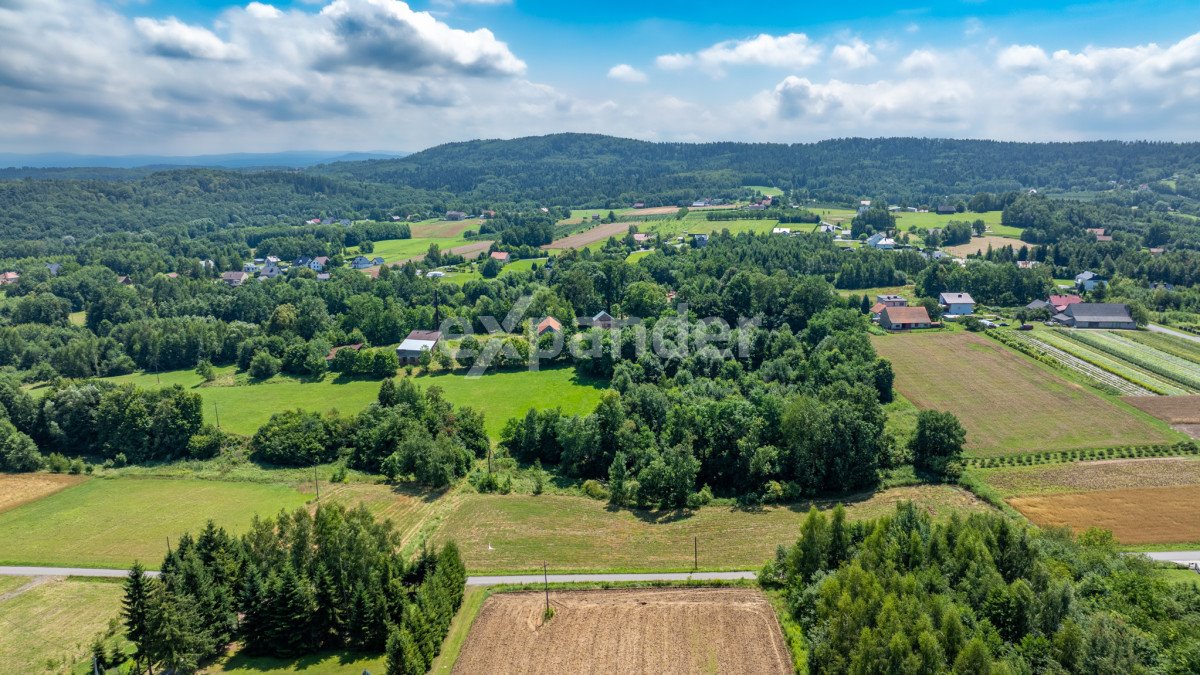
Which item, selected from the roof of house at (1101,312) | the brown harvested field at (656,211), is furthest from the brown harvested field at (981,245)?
the brown harvested field at (656,211)

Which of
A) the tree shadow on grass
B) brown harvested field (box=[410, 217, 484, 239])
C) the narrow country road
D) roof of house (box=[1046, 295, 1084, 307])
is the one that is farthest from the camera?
brown harvested field (box=[410, 217, 484, 239])

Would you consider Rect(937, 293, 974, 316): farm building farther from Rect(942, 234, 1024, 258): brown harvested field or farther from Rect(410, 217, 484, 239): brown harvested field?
Rect(410, 217, 484, 239): brown harvested field

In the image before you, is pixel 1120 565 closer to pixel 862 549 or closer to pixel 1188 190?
pixel 862 549

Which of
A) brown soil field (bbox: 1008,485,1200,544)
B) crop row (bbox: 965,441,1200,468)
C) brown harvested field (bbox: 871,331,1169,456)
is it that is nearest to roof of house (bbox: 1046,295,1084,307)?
brown harvested field (bbox: 871,331,1169,456)

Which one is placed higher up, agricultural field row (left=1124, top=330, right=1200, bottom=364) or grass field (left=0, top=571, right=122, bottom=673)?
agricultural field row (left=1124, top=330, right=1200, bottom=364)

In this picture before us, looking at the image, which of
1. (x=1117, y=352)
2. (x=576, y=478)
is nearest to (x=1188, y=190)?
(x=1117, y=352)

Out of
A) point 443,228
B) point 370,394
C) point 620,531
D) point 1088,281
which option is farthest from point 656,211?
point 620,531
